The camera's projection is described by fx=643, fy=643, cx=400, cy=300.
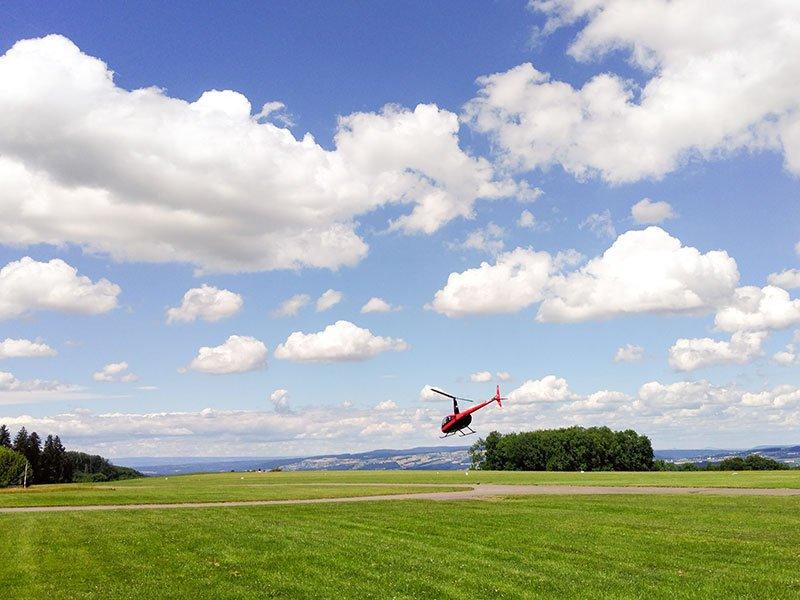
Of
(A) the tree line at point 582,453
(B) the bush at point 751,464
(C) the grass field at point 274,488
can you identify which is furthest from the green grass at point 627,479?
(A) the tree line at point 582,453

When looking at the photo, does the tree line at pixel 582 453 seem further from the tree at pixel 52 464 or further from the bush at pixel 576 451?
the tree at pixel 52 464

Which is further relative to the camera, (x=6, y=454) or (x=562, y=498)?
(x=6, y=454)

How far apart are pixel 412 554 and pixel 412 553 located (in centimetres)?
19

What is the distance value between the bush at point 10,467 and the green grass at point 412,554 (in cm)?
10960

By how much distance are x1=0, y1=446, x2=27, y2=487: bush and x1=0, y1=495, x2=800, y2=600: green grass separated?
109600 millimetres

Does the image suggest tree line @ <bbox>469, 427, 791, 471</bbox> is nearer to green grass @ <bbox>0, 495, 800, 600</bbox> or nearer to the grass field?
the grass field

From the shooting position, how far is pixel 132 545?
27016 millimetres

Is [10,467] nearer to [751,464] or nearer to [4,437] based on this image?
[4,437]

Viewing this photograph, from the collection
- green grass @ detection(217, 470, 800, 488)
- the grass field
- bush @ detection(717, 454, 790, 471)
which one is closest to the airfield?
the grass field

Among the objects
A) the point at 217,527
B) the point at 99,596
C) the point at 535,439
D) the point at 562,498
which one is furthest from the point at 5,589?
the point at 535,439

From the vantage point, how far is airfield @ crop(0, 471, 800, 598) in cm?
1942

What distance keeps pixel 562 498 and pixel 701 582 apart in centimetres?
2917

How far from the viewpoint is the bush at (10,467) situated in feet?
425

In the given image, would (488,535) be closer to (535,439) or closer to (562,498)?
(562,498)
